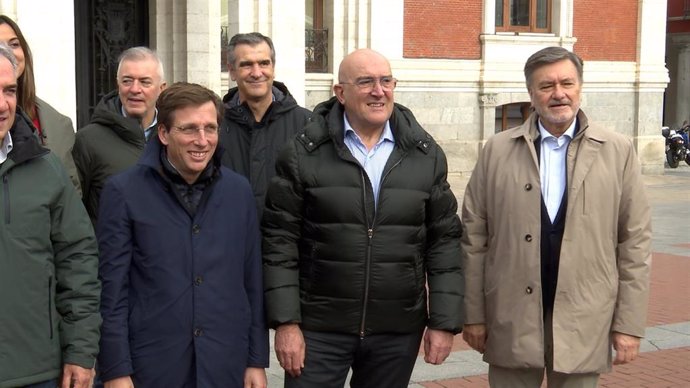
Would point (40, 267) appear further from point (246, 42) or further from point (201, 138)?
point (246, 42)

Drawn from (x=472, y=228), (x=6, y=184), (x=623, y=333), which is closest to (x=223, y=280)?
(x=6, y=184)

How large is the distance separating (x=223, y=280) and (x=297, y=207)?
0.47 m

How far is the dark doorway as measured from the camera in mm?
15273

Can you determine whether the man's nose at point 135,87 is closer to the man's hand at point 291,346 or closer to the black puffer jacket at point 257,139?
the black puffer jacket at point 257,139

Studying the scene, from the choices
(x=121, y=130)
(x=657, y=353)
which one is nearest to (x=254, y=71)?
(x=121, y=130)

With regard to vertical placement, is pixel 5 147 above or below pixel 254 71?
below

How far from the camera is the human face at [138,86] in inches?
187

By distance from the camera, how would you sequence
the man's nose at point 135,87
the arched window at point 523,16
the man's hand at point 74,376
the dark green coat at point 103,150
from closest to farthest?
the man's hand at point 74,376 → the dark green coat at point 103,150 → the man's nose at point 135,87 → the arched window at point 523,16

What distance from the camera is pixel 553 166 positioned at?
4.14 meters

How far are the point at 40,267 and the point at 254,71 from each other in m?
1.89

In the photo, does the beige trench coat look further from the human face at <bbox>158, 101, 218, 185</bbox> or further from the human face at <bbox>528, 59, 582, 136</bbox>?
the human face at <bbox>158, 101, 218, 185</bbox>

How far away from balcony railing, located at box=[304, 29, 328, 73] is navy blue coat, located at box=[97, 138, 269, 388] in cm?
1476

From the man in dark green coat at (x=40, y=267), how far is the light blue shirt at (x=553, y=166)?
1.85 meters

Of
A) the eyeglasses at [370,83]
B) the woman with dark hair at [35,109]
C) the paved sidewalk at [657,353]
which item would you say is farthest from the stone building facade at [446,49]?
the eyeglasses at [370,83]
